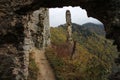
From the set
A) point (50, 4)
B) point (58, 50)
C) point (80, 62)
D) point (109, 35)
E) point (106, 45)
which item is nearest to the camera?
point (109, 35)

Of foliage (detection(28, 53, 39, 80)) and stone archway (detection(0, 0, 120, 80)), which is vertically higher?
stone archway (detection(0, 0, 120, 80))

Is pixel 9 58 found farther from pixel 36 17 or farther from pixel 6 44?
pixel 36 17

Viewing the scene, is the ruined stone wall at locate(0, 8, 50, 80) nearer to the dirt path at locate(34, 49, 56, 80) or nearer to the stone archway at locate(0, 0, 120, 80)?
the stone archway at locate(0, 0, 120, 80)

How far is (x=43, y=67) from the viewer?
28125mm

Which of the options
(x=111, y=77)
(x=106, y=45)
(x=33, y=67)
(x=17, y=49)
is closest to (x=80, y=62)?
(x=33, y=67)

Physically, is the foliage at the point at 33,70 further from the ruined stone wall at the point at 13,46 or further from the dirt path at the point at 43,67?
the ruined stone wall at the point at 13,46

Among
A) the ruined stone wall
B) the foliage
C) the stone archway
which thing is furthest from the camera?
the foliage

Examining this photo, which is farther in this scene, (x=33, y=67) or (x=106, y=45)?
(x=106, y=45)

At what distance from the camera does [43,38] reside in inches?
1233

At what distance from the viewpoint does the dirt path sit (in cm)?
2679

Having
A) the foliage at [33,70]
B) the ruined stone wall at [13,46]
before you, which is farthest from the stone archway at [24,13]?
the foliage at [33,70]

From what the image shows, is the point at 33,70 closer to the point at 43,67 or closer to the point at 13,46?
the point at 43,67

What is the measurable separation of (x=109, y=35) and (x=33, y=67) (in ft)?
35.9

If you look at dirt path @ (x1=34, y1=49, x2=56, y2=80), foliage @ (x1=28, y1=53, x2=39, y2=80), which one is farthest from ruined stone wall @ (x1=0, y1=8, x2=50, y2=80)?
dirt path @ (x1=34, y1=49, x2=56, y2=80)
